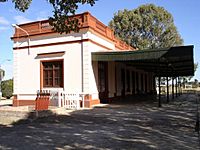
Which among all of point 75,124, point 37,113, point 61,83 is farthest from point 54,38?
point 75,124

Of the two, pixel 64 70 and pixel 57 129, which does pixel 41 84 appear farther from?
pixel 57 129

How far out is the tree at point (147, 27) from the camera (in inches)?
1874

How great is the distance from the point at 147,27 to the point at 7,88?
828 inches

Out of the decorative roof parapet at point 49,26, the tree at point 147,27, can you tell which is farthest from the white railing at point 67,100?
the tree at point 147,27

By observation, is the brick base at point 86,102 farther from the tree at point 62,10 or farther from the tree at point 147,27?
the tree at point 147,27

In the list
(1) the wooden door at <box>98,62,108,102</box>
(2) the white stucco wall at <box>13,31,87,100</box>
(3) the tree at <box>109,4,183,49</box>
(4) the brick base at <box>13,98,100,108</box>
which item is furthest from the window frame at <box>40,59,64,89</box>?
(3) the tree at <box>109,4,183,49</box>

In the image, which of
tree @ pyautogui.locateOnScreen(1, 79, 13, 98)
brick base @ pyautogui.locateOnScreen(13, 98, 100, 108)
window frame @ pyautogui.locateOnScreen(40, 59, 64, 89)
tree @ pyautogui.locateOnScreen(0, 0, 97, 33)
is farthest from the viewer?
tree @ pyautogui.locateOnScreen(1, 79, 13, 98)

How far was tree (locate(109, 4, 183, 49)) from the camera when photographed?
47594 mm

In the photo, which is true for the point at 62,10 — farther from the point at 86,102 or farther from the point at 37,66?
the point at 37,66

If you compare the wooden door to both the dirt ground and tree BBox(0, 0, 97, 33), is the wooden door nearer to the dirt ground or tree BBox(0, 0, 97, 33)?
the dirt ground

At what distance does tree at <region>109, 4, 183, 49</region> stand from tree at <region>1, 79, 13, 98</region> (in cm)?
1672

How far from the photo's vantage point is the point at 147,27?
4728 cm

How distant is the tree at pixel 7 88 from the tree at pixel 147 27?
54.8 ft

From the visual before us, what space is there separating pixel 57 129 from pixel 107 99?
12.5 m
